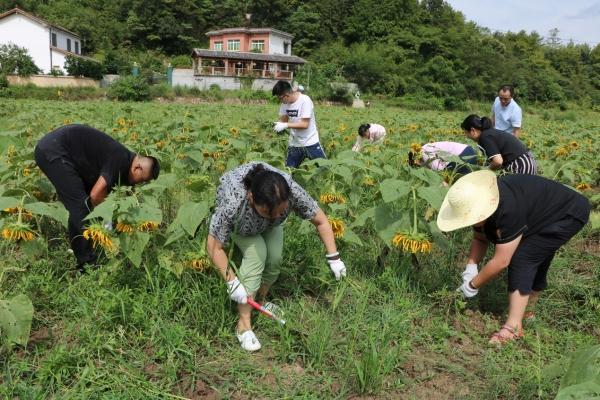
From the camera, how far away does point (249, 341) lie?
2.39 m

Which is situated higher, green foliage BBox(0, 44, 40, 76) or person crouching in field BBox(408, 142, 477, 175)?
green foliage BBox(0, 44, 40, 76)

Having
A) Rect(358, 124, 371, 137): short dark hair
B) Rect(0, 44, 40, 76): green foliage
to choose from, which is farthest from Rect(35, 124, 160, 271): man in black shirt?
Rect(0, 44, 40, 76): green foliage

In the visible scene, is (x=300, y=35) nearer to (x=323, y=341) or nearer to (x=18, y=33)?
(x=18, y=33)

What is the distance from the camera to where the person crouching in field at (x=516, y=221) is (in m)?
2.49

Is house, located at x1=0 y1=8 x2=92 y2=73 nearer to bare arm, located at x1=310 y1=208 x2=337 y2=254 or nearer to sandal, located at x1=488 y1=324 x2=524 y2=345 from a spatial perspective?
bare arm, located at x1=310 y1=208 x2=337 y2=254

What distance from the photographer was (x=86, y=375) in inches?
83.7

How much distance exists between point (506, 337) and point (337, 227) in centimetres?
107

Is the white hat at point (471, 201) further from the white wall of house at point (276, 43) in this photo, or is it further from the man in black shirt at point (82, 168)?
the white wall of house at point (276, 43)

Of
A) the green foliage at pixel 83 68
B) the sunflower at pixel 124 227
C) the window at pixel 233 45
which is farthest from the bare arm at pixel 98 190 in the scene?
the window at pixel 233 45

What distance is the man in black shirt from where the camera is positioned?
306cm

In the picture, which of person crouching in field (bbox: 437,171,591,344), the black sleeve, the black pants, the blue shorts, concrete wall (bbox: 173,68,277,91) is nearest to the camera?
person crouching in field (bbox: 437,171,591,344)

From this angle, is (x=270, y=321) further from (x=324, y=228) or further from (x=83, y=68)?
(x=83, y=68)

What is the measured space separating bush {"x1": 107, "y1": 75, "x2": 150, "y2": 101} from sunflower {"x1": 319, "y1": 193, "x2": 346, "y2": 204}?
74.6 feet

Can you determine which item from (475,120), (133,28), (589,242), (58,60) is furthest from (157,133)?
(133,28)
